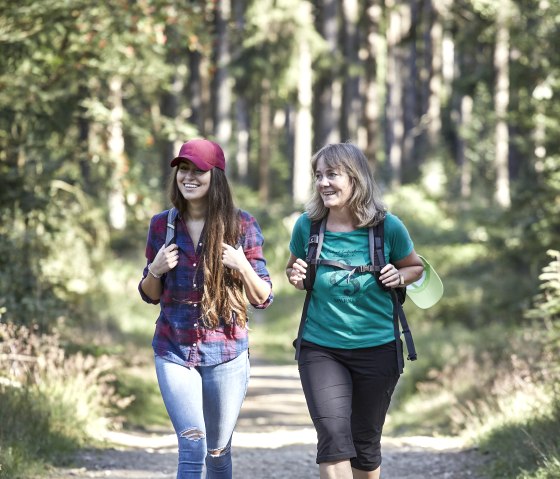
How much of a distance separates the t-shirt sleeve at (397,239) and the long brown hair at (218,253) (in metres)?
0.79

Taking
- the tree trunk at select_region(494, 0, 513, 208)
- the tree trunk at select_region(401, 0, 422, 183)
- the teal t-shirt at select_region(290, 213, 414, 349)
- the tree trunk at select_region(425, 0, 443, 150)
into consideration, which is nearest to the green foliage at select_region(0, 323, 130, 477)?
the teal t-shirt at select_region(290, 213, 414, 349)

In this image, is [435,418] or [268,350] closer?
[435,418]

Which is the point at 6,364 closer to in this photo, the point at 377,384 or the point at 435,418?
the point at 377,384

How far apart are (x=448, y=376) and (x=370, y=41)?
21806 millimetres

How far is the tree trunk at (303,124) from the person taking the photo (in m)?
30.1

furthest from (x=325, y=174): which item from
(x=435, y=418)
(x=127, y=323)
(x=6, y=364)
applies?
(x=127, y=323)

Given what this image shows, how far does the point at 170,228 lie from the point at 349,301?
975 millimetres

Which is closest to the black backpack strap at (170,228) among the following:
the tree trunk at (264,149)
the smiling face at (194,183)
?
the smiling face at (194,183)

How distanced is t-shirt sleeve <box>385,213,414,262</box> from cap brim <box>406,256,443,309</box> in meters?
0.19

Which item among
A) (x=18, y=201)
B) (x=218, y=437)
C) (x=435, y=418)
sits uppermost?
(x=18, y=201)

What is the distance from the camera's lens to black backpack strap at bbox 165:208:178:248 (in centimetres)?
514

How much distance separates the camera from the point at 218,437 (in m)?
5.16

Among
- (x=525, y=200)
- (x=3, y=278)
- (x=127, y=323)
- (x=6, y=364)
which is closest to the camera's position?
(x=6, y=364)

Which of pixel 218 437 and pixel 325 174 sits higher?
pixel 325 174
